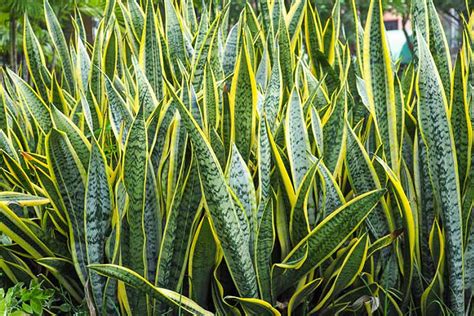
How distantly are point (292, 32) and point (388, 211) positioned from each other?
60cm

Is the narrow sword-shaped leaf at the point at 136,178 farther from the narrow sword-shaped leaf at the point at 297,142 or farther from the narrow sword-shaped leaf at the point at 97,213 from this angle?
the narrow sword-shaped leaf at the point at 297,142

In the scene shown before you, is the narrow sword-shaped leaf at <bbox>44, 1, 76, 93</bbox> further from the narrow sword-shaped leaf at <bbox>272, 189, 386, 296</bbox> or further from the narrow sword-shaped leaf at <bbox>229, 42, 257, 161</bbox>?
the narrow sword-shaped leaf at <bbox>272, 189, 386, 296</bbox>

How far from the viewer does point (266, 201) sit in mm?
1099

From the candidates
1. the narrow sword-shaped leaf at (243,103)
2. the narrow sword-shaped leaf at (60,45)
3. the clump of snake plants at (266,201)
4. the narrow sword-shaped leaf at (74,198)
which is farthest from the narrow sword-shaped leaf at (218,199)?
the narrow sword-shaped leaf at (60,45)

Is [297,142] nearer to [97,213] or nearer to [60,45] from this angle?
[97,213]

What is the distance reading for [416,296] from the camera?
1.23 metres

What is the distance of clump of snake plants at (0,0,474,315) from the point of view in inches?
42.0

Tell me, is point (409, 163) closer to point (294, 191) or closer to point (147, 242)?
point (294, 191)

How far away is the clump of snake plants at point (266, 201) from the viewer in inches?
42.0

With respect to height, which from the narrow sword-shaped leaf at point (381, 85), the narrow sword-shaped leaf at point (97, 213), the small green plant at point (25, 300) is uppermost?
the narrow sword-shaped leaf at point (381, 85)

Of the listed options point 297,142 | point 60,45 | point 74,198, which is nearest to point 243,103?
point 297,142

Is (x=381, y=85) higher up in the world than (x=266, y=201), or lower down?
higher up

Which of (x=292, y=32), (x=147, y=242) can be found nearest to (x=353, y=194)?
(x=147, y=242)

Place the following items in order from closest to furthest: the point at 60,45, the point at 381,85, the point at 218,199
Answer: the point at 218,199, the point at 381,85, the point at 60,45
